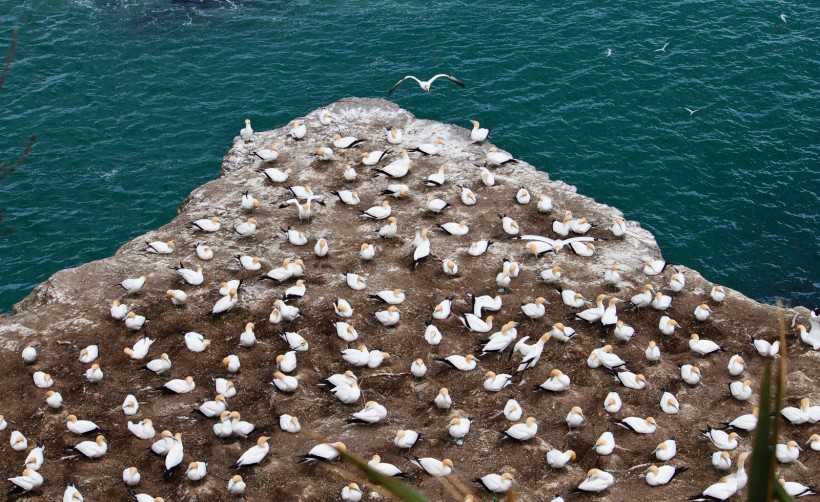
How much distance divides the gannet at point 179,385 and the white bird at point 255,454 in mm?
3654

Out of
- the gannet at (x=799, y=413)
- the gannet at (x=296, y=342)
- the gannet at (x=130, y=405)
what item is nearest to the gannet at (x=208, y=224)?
the gannet at (x=296, y=342)

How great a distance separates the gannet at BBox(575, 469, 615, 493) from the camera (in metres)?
23.3

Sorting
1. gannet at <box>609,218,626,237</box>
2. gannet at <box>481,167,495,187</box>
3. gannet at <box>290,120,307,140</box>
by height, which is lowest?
gannet at <box>609,218,626,237</box>

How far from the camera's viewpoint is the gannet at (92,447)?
80.3 ft

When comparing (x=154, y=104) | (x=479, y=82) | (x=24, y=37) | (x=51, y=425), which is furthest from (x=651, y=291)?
(x=24, y=37)

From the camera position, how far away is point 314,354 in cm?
2827

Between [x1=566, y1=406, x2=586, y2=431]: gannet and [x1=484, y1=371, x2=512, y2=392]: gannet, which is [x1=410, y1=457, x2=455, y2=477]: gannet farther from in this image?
[x1=566, y1=406, x2=586, y2=431]: gannet

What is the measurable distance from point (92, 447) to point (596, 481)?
13.6m

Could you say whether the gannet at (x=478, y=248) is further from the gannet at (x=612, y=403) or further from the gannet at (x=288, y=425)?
the gannet at (x=288, y=425)

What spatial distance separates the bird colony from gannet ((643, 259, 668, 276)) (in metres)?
0.12

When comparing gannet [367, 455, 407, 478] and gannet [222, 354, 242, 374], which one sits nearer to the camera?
gannet [367, 455, 407, 478]

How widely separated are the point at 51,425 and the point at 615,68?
37.6 m

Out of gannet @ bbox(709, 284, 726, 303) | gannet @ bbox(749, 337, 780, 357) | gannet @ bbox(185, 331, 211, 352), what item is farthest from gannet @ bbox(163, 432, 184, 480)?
gannet @ bbox(709, 284, 726, 303)

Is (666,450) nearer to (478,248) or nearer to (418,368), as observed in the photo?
(418,368)
